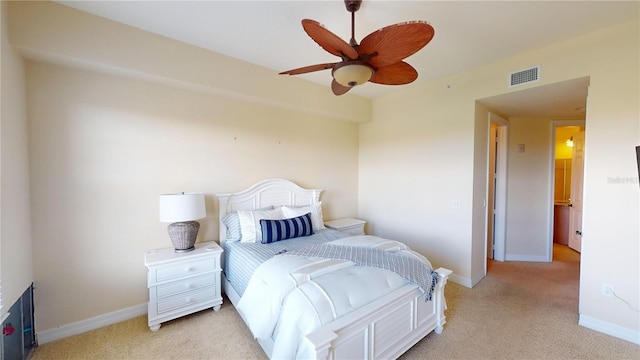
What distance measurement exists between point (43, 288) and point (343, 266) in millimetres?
2552

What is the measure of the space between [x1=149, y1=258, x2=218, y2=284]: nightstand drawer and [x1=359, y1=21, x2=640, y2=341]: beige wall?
264cm

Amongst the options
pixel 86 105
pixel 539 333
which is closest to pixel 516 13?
pixel 539 333

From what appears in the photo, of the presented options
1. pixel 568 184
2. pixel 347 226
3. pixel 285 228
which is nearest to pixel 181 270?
pixel 285 228

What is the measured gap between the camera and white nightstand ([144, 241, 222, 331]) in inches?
91.0

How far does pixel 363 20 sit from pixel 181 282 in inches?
112

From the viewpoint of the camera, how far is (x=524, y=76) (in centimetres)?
272

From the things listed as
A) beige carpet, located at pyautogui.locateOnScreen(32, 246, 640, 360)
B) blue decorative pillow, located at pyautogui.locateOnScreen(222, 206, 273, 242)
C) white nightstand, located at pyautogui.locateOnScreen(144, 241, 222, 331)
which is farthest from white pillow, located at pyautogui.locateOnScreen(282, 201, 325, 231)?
beige carpet, located at pyautogui.locateOnScreen(32, 246, 640, 360)

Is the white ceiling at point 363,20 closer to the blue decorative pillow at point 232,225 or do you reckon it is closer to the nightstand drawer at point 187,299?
the blue decorative pillow at point 232,225

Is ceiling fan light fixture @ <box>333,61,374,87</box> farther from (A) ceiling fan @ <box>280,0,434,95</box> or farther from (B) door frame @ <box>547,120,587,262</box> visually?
(B) door frame @ <box>547,120,587,262</box>

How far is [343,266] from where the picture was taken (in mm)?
2010

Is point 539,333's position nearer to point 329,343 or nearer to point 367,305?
point 367,305

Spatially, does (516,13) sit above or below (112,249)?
above

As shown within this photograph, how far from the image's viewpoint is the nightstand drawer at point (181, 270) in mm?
2316

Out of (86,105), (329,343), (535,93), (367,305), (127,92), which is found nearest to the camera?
(329,343)
